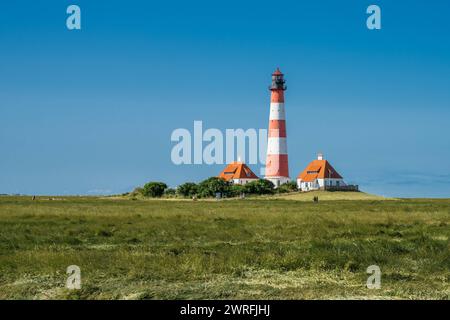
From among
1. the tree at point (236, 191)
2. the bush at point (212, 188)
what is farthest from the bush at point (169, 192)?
the tree at point (236, 191)

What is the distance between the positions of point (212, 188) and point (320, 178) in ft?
61.0

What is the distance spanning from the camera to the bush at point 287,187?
3647 inches

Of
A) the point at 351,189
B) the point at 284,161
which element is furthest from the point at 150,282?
the point at 351,189

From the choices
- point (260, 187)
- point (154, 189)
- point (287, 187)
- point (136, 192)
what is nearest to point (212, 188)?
point (260, 187)

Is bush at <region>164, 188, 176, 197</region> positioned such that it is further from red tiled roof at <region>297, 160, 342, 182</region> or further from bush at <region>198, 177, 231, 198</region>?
red tiled roof at <region>297, 160, 342, 182</region>

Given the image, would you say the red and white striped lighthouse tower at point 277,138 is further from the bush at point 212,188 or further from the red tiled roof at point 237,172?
the red tiled roof at point 237,172

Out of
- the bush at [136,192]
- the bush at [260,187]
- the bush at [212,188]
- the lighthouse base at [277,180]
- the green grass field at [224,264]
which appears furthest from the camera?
the bush at [136,192]

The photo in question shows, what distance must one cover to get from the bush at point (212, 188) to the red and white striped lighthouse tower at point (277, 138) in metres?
6.70

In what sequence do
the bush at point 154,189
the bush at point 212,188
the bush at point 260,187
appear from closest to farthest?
the bush at point 260,187 < the bush at point 212,188 < the bush at point 154,189

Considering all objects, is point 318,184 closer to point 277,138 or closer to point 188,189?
point 277,138

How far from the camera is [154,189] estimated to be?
3829 inches

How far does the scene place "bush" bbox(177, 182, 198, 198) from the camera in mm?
93613

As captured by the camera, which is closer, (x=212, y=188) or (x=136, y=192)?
(x=212, y=188)
